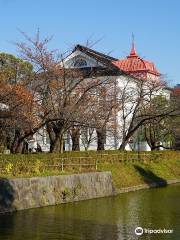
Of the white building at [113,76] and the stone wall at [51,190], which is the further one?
the white building at [113,76]

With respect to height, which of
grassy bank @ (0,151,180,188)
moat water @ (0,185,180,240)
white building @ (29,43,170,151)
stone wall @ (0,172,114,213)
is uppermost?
white building @ (29,43,170,151)

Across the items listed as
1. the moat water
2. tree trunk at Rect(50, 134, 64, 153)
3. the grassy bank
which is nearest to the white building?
the grassy bank

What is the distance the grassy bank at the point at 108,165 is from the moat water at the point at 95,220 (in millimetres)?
2820

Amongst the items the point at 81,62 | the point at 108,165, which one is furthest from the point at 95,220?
the point at 81,62

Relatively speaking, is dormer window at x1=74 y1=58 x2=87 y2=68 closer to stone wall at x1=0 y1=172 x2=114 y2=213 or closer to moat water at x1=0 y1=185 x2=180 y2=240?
stone wall at x1=0 y1=172 x2=114 y2=213

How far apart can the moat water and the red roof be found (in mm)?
29067

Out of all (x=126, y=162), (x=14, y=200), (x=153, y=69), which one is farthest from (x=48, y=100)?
(x=153, y=69)

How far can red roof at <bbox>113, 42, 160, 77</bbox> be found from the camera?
51969 mm

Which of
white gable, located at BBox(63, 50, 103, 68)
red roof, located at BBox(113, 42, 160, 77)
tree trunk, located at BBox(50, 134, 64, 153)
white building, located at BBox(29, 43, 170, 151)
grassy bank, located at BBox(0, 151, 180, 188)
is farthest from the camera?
red roof, located at BBox(113, 42, 160, 77)

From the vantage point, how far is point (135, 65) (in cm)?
5375

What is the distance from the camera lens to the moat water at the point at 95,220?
15023 mm

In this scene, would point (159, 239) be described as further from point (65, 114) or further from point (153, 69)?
point (153, 69)

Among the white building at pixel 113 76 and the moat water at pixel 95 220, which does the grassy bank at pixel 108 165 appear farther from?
the white building at pixel 113 76

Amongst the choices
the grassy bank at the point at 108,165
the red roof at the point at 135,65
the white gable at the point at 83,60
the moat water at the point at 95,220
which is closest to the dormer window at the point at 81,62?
the white gable at the point at 83,60
